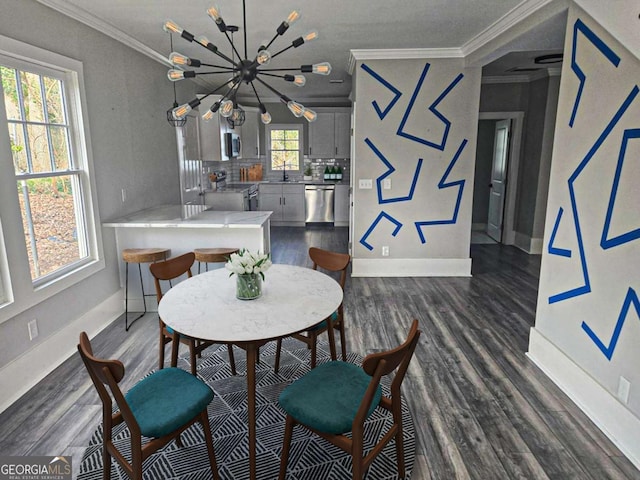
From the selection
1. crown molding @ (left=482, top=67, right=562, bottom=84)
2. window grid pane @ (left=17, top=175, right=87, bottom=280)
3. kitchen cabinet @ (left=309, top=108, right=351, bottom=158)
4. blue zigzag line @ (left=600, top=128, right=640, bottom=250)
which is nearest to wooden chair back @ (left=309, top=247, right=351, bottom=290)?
blue zigzag line @ (left=600, top=128, right=640, bottom=250)

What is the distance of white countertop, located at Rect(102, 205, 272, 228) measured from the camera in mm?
3797

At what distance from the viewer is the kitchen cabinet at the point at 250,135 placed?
8.33 m

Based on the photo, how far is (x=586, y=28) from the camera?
258 centimetres

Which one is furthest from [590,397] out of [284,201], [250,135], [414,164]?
[250,135]

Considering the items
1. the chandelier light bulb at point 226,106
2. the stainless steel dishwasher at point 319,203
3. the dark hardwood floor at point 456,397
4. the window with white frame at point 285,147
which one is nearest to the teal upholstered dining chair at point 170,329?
the dark hardwood floor at point 456,397

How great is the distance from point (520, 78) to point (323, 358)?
5.66 meters

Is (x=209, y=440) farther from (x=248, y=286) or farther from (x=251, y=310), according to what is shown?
(x=248, y=286)

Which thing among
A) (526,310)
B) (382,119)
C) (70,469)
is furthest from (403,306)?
(70,469)

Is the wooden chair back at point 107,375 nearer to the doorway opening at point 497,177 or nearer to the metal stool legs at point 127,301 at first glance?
the metal stool legs at point 127,301

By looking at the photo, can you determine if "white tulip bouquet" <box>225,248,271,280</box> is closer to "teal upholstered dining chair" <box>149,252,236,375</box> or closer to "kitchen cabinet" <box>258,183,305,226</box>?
"teal upholstered dining chair" <box>149,252,236,375</box>

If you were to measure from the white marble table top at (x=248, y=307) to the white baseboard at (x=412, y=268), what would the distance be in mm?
2521

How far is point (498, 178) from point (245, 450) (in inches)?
260

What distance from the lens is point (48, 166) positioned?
3.15 metres

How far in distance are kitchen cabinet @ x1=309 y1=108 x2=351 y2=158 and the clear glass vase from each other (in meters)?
6.69
